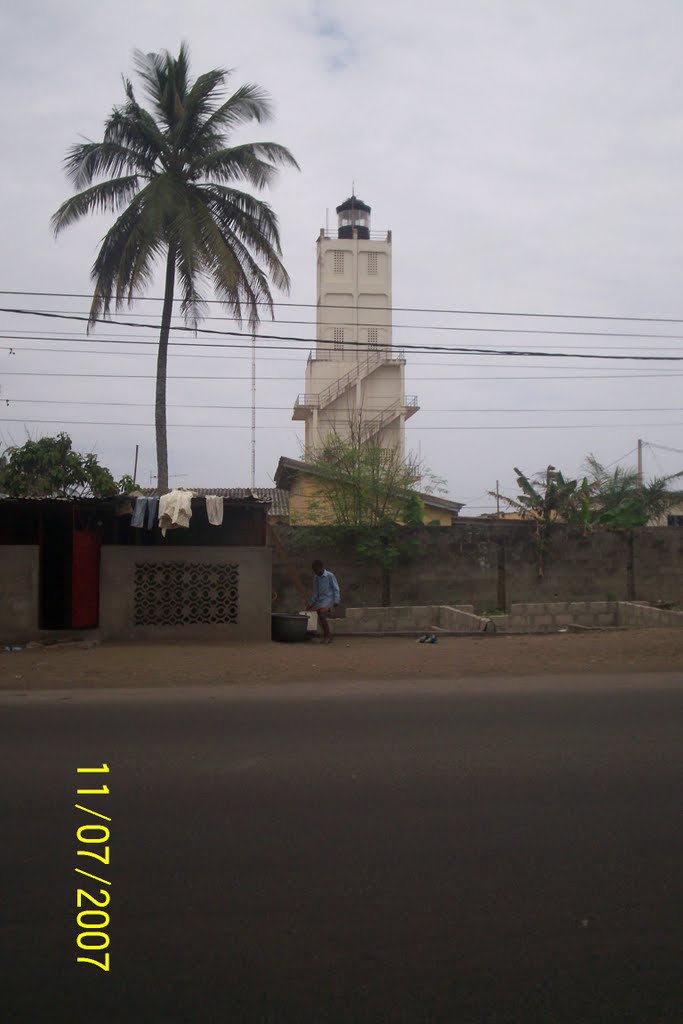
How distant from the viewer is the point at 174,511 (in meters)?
14.1

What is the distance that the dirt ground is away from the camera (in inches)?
440

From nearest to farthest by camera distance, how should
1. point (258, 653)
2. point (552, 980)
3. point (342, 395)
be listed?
point (552, 980) → point (258, 653) → point (342, 395)

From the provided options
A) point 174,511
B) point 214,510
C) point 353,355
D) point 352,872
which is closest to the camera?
point 352,872

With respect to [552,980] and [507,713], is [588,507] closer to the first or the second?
[507,713]

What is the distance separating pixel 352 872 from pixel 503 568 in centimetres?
1640

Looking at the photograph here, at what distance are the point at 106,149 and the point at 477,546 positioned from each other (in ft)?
41.7

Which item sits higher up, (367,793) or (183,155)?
(183,155)

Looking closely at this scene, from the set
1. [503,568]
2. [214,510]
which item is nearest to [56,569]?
[214,510]

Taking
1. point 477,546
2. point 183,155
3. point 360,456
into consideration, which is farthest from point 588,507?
point 183,155

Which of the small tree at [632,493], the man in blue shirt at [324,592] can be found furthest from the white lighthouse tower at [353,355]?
the man in blue shirt at [324,592]

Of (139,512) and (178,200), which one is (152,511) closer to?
→ (139,512)

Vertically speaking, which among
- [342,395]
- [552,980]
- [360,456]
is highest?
[342,395]

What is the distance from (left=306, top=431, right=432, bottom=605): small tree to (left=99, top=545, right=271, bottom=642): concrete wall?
4501 mm

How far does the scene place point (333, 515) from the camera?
787 inches
